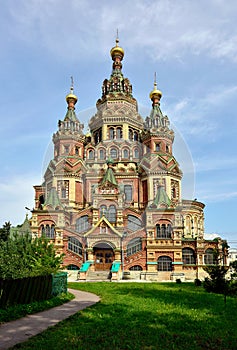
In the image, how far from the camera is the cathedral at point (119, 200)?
33.7 meters

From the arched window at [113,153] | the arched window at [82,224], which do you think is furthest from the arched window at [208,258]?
the arched window at [113,153]

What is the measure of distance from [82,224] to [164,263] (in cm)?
1010

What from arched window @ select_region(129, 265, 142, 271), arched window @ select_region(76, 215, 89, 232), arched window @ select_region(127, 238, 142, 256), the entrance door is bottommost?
arched window @ select_region(129, 265, 142, 271)

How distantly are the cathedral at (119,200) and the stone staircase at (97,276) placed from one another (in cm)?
10

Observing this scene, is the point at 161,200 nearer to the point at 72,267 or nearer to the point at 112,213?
the point at 112,213

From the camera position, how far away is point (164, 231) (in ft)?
114

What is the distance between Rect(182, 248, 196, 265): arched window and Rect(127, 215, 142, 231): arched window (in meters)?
5.40

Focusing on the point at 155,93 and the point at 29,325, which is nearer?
the point at 29,325

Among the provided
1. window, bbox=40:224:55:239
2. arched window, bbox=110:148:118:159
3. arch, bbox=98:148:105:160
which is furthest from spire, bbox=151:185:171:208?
window, bbox=40:224:55:239

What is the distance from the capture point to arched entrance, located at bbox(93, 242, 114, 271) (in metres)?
33.9

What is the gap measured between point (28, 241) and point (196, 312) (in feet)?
42.9

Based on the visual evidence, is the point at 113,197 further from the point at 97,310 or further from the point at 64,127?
the point at 97,310

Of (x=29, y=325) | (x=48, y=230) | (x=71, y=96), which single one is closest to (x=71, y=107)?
(x=71, y=96)

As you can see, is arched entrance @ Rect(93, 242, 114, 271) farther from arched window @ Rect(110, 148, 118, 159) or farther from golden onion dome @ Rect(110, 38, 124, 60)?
golden onion dome @ Rect(110, 38, 124, 60)
